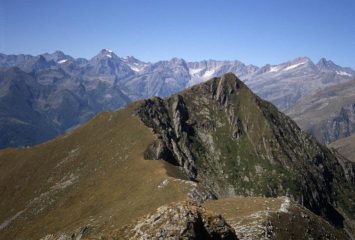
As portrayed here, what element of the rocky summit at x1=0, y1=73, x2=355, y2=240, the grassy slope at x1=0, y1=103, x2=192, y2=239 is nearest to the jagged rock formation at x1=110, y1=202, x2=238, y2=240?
the rocky summit at x1=0, y1=73, x2=355, y2=240

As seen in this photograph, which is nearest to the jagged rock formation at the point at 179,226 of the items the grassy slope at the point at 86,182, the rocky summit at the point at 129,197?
the rocky summit at the point at 129,197

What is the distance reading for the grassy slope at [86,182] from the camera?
333ft

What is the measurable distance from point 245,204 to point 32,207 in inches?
4082

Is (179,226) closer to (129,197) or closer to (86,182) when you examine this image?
(129,197)

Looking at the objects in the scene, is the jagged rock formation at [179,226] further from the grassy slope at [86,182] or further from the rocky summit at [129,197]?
the grassy slope at [86,182]

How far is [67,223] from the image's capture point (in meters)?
116

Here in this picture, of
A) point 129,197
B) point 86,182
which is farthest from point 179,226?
point 86,182

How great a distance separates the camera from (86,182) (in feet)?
478

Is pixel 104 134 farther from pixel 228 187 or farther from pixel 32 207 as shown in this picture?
pixel 228 187

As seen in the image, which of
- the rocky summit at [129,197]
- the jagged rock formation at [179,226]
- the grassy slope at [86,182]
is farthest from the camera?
the grassy slope at [86,182]

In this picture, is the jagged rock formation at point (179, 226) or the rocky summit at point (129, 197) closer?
the jagged rock formation at point (179, 226)

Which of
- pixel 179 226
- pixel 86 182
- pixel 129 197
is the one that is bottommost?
pixel 86 182

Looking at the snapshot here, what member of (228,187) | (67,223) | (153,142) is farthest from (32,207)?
(228,187)

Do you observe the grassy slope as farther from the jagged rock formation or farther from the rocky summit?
the jagged rock formation
